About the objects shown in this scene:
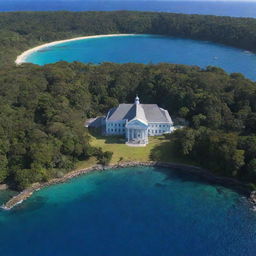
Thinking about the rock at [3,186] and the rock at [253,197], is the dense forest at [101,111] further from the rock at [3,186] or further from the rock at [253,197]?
the rock at [253,197]

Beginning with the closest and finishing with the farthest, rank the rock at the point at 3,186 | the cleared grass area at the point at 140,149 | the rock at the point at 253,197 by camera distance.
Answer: the rock at the point at 253,197, the rock at the point at 3,186, the cleared grass area at the point at 140,149

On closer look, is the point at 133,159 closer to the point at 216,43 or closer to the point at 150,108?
the point at 150,108

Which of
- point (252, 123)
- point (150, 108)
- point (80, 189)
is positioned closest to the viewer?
point (80, 189)

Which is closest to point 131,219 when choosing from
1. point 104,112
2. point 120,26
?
point 104,112

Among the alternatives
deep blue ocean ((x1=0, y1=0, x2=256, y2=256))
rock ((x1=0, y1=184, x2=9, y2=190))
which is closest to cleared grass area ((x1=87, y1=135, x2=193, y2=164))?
deep blue ocean ((x1=0, y1=0, x2=256, y2=256))

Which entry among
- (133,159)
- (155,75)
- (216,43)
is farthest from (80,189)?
(216,43)

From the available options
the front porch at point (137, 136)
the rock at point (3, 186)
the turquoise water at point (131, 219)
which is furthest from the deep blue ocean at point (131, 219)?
the front porch at point (137, 136)
